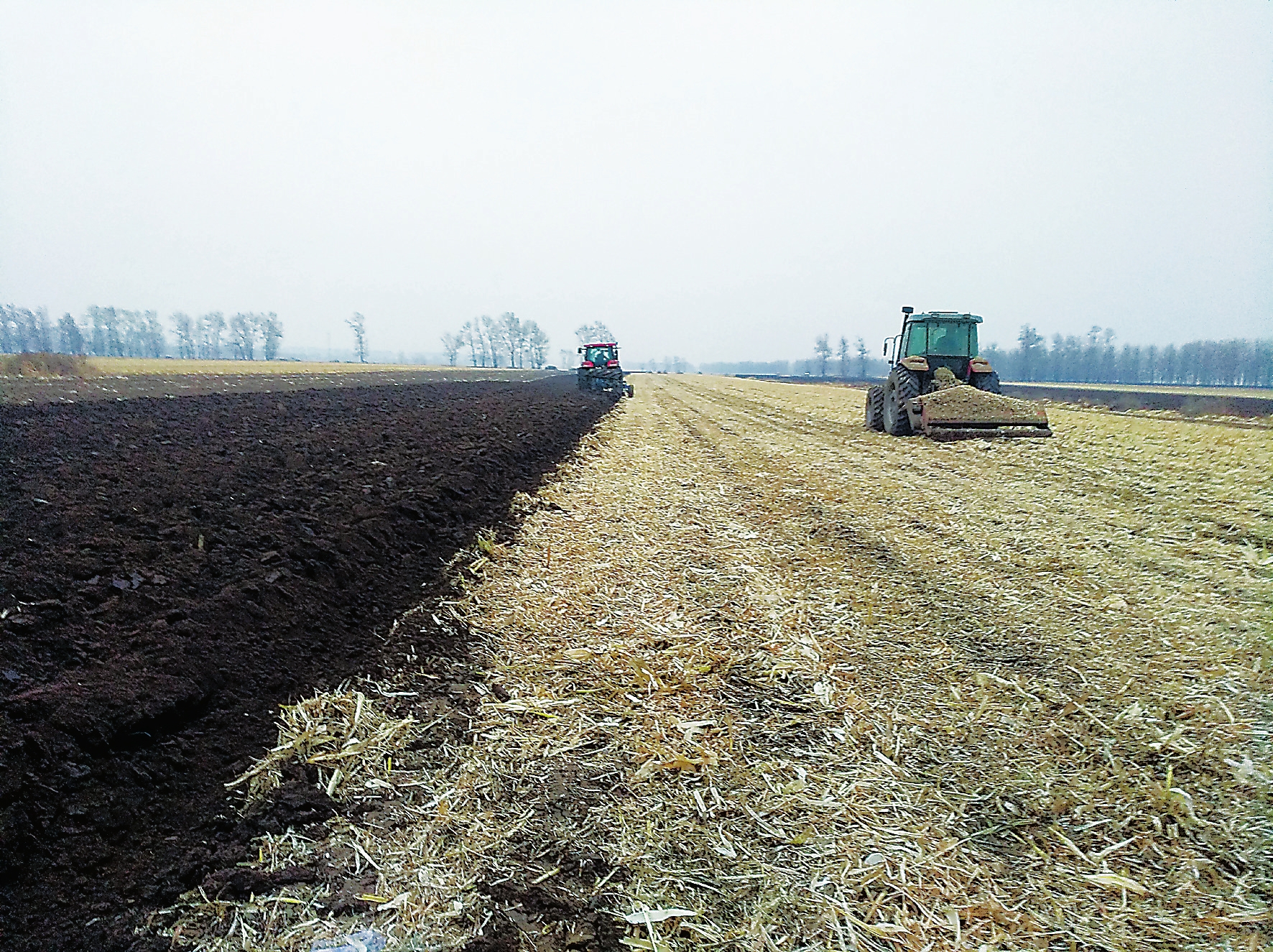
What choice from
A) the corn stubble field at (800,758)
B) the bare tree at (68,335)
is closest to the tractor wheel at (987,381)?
the corn stubble field at (800,758)

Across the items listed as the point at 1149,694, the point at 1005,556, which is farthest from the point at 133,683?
the point at 1005,556

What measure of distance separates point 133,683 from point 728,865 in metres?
3.36

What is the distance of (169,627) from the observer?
4293 millimetres

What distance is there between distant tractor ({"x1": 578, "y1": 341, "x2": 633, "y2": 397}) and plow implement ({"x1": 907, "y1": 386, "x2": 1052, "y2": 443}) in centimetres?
1882

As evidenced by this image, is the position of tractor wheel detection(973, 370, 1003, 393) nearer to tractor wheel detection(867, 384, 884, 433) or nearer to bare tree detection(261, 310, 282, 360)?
tractor wheel detection(867, 384, 884, 433)

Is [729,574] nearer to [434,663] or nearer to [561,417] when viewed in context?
[434,663]

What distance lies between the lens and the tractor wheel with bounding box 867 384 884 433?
16.8 m

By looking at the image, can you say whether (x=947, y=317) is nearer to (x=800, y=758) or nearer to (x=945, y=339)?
(x=945, y=339)

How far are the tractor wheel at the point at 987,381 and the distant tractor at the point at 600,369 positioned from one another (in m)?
18.3

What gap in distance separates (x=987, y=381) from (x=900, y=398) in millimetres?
2492

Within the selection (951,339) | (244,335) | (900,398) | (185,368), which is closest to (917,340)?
(951,339)

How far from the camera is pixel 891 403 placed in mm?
15836

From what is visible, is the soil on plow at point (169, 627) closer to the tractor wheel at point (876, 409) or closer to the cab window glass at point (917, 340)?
the tractor wheel at point (876, 409)

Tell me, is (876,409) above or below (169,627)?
above
